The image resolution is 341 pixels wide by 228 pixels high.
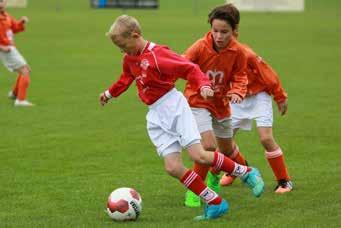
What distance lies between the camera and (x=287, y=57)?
24.1m

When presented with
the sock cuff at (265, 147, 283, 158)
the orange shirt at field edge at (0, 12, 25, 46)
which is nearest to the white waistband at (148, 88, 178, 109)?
the sock cuff at (265, 147, 283, 158)

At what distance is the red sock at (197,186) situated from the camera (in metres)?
7.13

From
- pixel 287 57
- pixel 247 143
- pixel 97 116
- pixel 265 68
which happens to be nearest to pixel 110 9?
pixel 287 57

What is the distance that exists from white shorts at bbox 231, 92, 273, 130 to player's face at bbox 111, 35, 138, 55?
6.55 feet

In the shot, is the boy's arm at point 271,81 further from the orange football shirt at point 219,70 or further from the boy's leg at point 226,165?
the boy's leg at point 226,165

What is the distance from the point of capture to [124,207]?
7230 millimetres

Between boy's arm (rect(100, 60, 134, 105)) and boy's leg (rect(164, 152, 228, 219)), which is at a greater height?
boy's arm (rect(100, 60, 134, 105))

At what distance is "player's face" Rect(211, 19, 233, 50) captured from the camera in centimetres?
771

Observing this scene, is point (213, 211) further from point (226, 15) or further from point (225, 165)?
point (226, 15)

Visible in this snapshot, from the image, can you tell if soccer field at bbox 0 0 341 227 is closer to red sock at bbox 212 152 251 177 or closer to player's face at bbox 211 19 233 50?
red sock at bbox 212 152 251 177

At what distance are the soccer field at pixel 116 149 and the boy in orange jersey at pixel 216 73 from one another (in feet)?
2.05

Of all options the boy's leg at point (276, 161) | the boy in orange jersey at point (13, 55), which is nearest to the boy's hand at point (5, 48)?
the boy in orange jersey at point (13, 55)

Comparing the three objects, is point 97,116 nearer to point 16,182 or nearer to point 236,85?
point 16,182

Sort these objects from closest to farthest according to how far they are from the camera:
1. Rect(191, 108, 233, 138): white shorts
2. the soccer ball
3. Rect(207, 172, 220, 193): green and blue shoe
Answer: the soccer ball, Rect(191, 108, 233, 138): white shorts, Rect(207, 172, 220, 193): green and blue shoe
